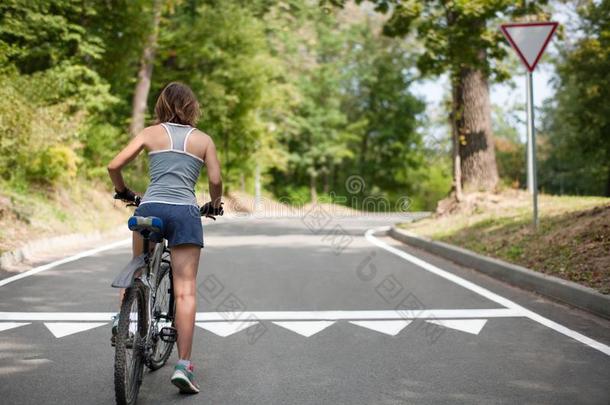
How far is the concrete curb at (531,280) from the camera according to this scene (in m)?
6.43

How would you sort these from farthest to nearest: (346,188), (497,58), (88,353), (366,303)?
1. (346,188)
2. (497,58)
3. (366,303)
4. (88,353)

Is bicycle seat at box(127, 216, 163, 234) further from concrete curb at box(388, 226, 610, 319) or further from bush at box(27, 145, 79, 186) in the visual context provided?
bush at box(27, 145, 79, 186)

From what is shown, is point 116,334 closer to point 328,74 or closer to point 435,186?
point 328,74

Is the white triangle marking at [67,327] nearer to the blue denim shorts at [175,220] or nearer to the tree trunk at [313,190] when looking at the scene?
the blue denim shorts at [175,220]

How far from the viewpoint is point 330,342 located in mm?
5426

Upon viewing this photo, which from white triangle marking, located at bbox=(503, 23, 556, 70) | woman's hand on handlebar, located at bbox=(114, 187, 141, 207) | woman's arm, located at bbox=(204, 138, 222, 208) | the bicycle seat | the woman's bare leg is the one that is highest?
white triangle marking, located at bbox=(503, 23, 556, 70)

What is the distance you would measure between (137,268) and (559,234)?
7.32 meters

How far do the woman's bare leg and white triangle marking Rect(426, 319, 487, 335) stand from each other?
272 centimetres

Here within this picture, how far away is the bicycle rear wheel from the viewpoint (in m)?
3.58

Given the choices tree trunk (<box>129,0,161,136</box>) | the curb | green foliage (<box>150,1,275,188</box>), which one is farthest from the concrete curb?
green foliage (<box>150,1,275,188</box>)

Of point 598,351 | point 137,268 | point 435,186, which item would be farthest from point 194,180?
point 435,186

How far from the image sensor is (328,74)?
4622cm

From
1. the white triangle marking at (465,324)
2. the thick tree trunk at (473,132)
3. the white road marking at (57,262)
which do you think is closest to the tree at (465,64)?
the thick tree trunk at (473,132)

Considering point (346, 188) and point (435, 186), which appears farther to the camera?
point (435, 186)
